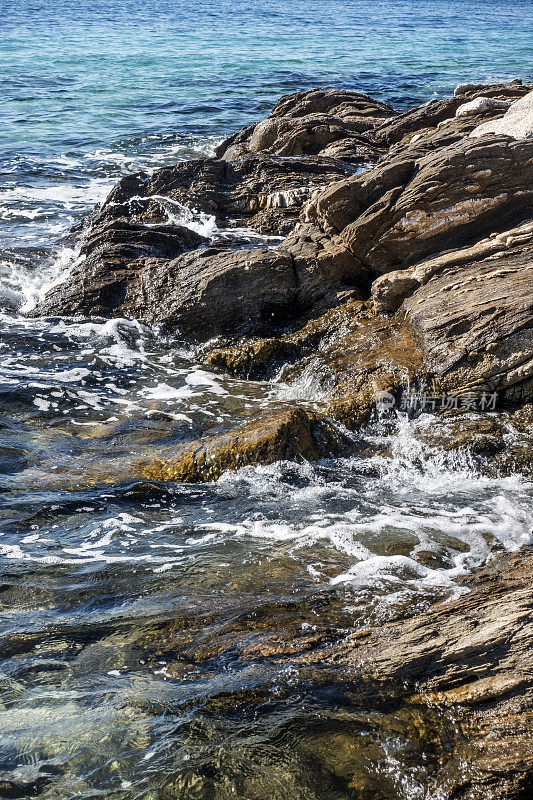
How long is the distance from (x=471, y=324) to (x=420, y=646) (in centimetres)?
537

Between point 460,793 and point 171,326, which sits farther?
point 171,326

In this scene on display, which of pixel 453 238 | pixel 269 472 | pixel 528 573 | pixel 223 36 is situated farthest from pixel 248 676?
pixel 223 36

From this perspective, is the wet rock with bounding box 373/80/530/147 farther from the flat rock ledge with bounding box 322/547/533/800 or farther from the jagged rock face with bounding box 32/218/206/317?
the flat rock ledge with bounding box 322/547/533/800

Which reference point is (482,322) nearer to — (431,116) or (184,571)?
(184,571)

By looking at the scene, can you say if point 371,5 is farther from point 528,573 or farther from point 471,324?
point 528,573

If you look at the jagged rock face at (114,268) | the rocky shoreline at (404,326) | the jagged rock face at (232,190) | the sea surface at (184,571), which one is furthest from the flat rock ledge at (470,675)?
the jagged rock face at (232,190)

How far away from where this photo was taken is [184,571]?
599 cm

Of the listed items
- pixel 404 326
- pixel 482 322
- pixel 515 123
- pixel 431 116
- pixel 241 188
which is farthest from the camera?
pixel 431 116

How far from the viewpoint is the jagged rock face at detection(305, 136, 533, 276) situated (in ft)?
32.5

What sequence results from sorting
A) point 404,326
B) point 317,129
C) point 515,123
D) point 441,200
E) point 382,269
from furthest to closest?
1. point 317,129
2. point 515,123
3. point 382,269
4. point 441,200
5. point 404,326

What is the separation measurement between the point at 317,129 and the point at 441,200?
33.0 feet

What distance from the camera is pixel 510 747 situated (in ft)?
12.5

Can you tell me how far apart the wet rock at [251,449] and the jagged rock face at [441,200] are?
12.2ft

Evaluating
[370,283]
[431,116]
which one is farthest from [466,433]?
[431,116]
